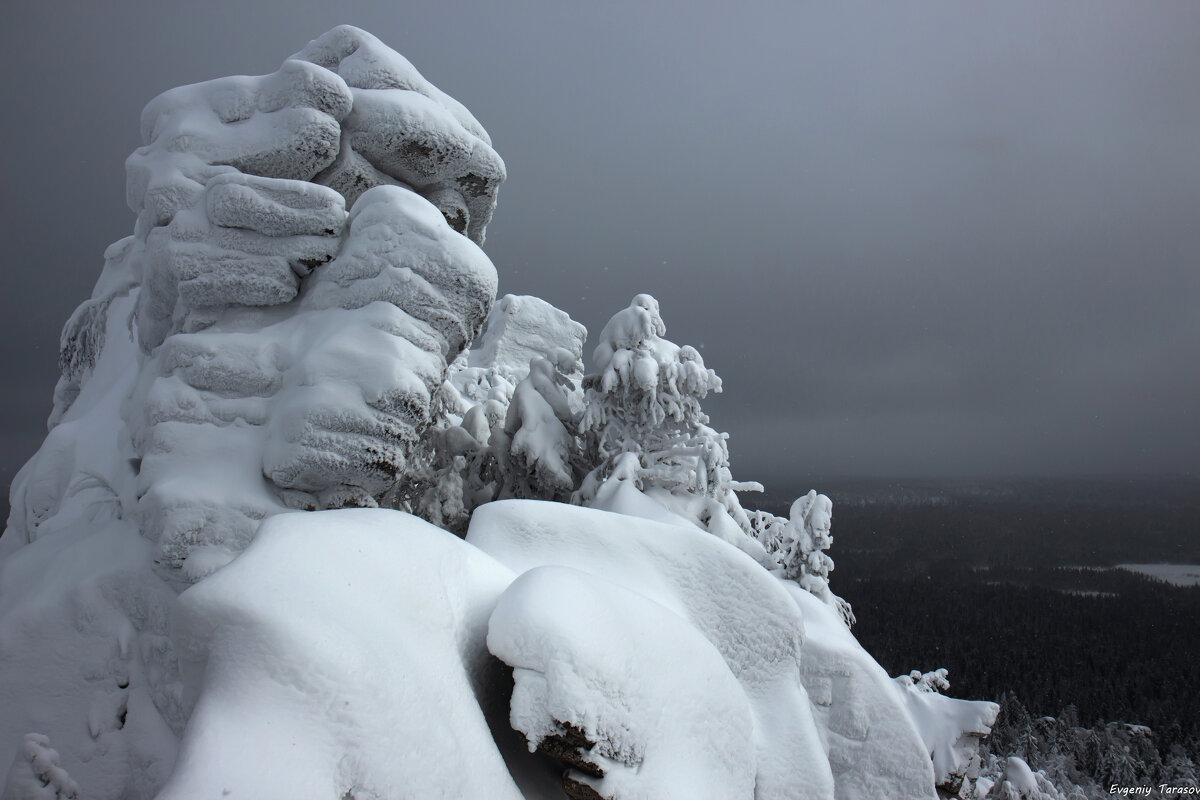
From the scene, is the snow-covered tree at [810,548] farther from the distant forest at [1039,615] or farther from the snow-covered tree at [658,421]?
the distant forest at [1039,615]

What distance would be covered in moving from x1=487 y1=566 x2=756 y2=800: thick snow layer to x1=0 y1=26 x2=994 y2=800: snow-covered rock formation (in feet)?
0.09

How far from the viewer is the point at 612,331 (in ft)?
44.5

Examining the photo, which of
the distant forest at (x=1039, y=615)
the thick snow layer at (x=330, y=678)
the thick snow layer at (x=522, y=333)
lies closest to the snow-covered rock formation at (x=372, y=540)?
the thick snow layer at (x=330, y=678)

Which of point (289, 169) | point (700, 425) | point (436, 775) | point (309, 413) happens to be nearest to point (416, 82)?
point (289, 169)

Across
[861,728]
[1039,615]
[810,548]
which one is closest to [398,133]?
[810,548]

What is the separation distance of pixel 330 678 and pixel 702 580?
178 inches

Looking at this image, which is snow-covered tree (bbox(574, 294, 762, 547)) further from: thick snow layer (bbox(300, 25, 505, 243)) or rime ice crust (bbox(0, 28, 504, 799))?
thick snow layer (bbox(300, 25, 505, 243))

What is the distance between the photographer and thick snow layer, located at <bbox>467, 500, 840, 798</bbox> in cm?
698

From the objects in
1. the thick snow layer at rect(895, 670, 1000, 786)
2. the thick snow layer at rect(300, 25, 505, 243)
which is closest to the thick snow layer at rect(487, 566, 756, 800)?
the thick snow layer at rect(895, 670, 1000, 786)

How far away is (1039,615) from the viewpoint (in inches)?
3314

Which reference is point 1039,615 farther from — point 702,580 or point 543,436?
point 702,580

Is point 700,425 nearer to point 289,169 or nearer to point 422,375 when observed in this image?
point 422,375

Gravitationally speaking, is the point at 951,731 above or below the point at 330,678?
below

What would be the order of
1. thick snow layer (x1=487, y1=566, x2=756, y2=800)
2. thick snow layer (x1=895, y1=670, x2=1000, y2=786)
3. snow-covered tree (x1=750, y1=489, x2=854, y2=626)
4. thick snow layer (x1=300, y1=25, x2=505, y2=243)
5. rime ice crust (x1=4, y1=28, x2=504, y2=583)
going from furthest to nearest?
thick snow layer (x1=300, y1=25, x2=505, y2=243) < snow-covered tree (x1=750, y1=489, x2=854, y2=626) < rime ice crust (x1=4, y1=28, x2=504, y2=583) < thick snow layer (x1=895, y1=670, x2=1000, y2=786) < thick snow layer (x1=487, y1=566, x2=756, y2=800)
